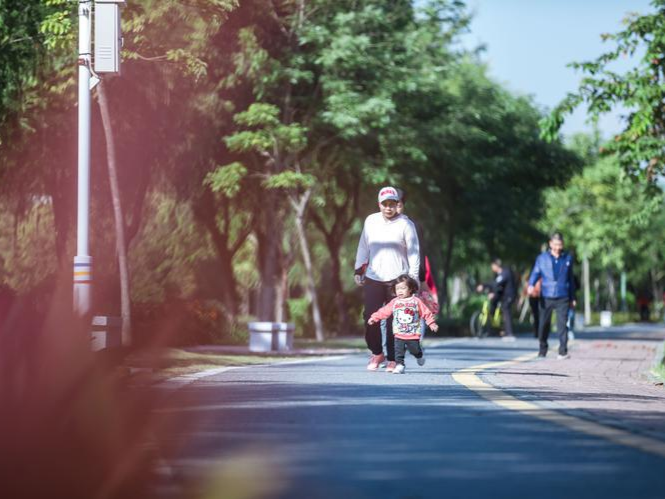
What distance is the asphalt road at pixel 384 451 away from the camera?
661cm

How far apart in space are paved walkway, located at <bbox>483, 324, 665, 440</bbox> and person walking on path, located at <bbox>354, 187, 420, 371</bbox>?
4.62 ft

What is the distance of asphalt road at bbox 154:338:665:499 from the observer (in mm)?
6609

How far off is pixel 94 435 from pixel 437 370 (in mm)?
8328

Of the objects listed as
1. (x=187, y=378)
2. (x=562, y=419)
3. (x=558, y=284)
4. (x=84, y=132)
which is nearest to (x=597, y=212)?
(x=558, y=284)

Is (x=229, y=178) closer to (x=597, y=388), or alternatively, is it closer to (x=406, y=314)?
(x=406, y=314)

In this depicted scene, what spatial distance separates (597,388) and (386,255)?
291cm

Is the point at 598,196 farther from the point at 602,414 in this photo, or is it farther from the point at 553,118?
the point at 602,414

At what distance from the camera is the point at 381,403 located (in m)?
11.0

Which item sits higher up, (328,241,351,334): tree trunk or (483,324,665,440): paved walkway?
(328,241,351,334): tree trunk

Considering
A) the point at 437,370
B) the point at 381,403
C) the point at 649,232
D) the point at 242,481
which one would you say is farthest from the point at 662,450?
the point at 649,232

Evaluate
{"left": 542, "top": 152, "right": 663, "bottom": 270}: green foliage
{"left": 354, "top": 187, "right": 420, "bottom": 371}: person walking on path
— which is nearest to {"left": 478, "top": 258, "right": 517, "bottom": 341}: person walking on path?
{"left": 354, "top": 187, "right": 420, "bottom": 371}: person walking on path

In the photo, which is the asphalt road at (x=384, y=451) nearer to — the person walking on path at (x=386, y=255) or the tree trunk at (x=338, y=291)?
the person walking on path at (x=386, y=255)

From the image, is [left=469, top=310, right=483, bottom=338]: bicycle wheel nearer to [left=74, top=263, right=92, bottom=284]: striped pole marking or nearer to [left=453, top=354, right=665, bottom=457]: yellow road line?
[left=74, top=263, right=92, bottom=284]: striped pole marking

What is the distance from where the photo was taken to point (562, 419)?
387 inches
